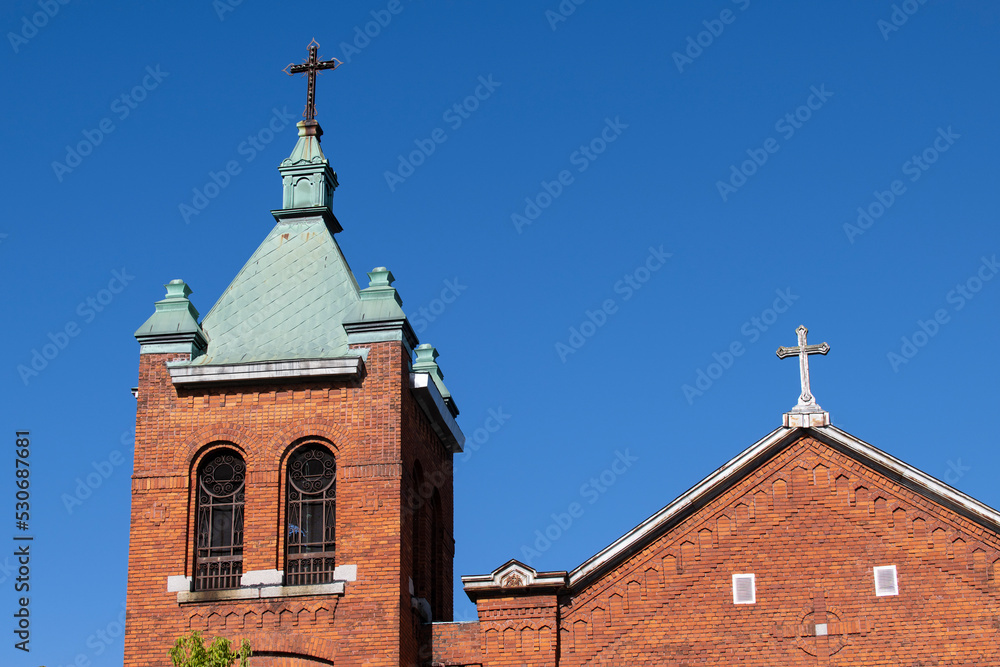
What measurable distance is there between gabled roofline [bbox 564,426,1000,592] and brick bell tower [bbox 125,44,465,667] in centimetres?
352

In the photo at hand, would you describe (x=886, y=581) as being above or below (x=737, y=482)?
below

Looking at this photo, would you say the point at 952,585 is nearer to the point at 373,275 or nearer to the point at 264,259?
the point at 373,275

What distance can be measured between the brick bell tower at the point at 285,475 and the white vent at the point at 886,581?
7.71 metres

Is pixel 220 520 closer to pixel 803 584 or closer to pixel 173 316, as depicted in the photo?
pixel 173 316

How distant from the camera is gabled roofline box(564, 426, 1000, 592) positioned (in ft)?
86.1

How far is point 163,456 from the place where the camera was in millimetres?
27891

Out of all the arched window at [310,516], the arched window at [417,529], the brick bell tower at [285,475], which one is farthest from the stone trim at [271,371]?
the arched window at [417,529]

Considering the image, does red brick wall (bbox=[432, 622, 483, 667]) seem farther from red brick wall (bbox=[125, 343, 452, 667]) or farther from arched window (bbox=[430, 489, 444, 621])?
arched window (bbox=[430, 489, 444, 621])

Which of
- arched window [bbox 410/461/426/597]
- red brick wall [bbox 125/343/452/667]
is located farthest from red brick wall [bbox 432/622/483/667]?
arched window [bbox 410/461/426/597]

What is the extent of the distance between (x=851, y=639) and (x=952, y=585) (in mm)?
1894

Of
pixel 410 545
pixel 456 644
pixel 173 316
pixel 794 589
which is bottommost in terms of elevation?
pixel 456 644

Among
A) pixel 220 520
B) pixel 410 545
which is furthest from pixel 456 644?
pixel 220 520

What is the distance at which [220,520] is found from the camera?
27781 millimetres

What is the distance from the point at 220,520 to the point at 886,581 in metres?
11.5
